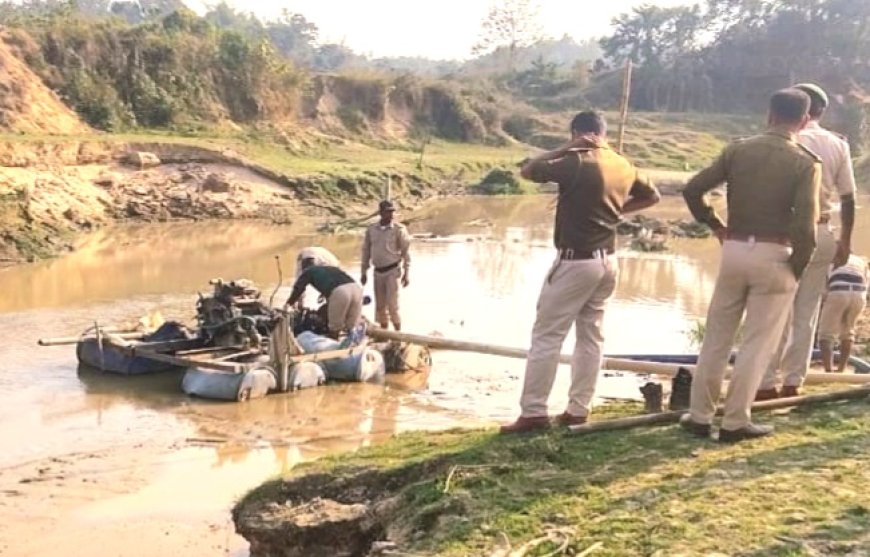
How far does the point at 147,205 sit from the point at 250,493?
2324 centimetres

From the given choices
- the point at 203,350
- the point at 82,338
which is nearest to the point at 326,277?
the point at 203,350

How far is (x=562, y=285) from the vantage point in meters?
5.79

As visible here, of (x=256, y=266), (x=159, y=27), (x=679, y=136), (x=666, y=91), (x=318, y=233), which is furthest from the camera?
(x=666, y=91)

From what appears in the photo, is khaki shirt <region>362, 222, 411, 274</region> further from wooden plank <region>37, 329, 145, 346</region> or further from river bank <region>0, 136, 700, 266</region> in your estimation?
river bank <region>0, 136, 700, 266</region>

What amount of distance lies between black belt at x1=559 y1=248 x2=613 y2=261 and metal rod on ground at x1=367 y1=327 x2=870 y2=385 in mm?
1666

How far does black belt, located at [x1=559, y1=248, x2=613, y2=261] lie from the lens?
5.78m

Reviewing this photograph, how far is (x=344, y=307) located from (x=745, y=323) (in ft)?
20.2

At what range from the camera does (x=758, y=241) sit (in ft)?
17.8

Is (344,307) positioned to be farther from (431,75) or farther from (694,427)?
(431,75)

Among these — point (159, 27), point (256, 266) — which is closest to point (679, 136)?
point (159, 27)

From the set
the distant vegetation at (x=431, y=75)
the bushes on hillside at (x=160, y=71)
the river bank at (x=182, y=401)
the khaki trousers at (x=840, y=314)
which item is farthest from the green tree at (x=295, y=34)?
the khaki trousers at (x=840, y=314)

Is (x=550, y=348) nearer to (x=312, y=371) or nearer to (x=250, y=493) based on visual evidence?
(x=250, y=493)

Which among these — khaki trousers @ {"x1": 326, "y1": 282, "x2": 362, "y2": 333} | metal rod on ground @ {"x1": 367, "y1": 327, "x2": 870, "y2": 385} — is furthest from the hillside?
khaki trousers @ {"x1": 326, "y1": 282, "x2": 362, "y2": 333}

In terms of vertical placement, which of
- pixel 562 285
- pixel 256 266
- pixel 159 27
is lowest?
pixel 256 266
